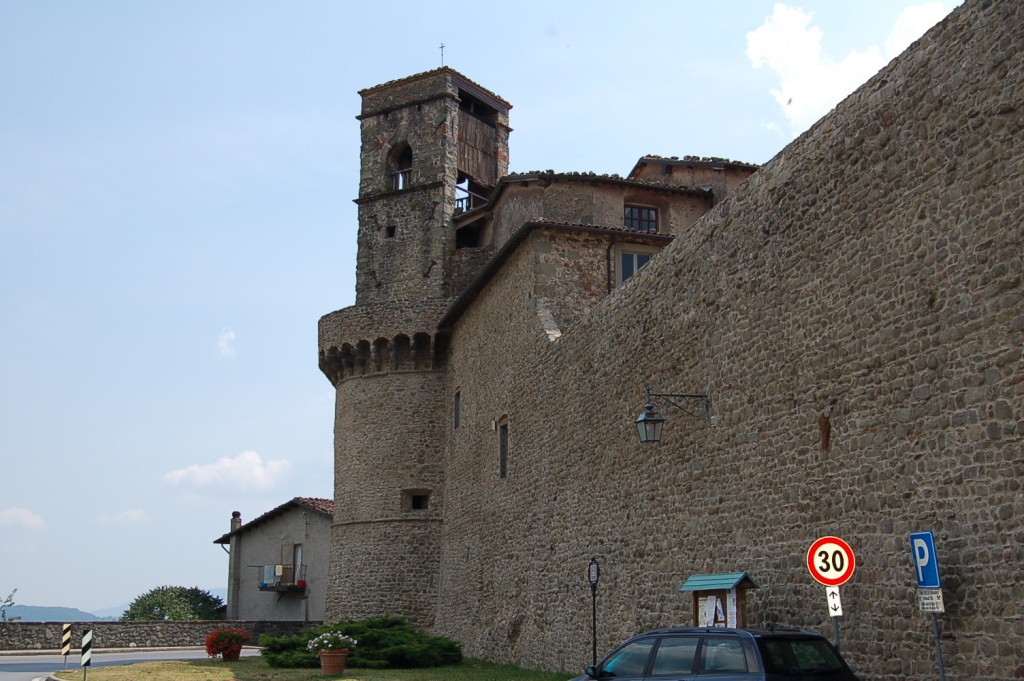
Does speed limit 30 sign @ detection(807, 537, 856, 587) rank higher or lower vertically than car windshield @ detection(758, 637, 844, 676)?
higher

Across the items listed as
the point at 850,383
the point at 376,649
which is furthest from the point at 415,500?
the point at 850,383

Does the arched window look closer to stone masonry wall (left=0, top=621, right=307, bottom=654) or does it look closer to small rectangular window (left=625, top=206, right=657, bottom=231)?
small rectangular window (left=625, top=206, right=657, bottom=231)

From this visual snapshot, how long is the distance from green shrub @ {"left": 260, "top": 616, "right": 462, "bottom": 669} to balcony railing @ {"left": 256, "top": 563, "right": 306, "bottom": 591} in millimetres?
17774

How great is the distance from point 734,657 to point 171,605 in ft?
128

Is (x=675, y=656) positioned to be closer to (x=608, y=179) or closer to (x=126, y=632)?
(x=608, y=179)

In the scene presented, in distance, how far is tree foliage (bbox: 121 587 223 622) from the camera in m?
43.6

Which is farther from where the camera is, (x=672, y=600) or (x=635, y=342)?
(x=635, y=342)

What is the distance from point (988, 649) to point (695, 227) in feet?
25.0

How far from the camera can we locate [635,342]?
1673 cm

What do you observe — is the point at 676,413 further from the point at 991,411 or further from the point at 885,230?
the point at 991,411

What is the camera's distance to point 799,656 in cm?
908

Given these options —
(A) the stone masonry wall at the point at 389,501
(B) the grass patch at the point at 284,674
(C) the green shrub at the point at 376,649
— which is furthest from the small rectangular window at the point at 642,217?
(B) the grass patch at the point at 284,674

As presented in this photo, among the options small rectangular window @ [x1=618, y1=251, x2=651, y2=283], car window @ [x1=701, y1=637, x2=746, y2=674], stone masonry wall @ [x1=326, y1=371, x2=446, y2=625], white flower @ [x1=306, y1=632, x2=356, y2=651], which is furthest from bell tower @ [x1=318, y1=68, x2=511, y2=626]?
car window @ [x1=701, y1=637, x2=746, y2=674]

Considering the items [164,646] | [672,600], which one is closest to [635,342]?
[672,600]
